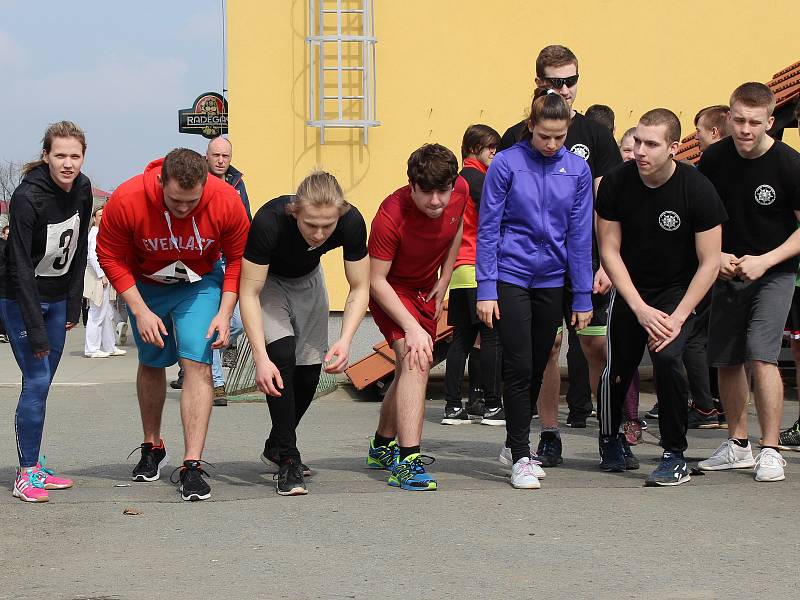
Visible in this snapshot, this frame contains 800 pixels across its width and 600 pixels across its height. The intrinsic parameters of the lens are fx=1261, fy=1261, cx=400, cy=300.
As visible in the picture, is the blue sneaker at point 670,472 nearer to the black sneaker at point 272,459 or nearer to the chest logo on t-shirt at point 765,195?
the chest logo on t-shirt at point 765,195

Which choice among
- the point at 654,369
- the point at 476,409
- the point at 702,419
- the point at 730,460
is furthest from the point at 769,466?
the point at 476,409

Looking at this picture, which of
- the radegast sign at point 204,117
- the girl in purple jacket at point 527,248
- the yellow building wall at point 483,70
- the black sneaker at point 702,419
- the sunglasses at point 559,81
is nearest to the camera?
the girl in purple jacket at point 527,248

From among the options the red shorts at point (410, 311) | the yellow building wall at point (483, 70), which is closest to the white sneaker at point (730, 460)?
the red shorts at point (410, 311)

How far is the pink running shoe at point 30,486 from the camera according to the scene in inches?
237

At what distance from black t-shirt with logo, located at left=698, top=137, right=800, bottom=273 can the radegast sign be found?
2010 cm

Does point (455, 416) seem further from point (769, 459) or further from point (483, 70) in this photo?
point (483, 70)

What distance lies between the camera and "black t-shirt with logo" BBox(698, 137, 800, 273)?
6.50m

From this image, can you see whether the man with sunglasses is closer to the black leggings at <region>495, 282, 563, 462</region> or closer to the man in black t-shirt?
the black leggings at <region>495, 282, 563, 462</region>

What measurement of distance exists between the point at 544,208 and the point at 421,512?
1.68m

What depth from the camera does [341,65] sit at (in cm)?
1259

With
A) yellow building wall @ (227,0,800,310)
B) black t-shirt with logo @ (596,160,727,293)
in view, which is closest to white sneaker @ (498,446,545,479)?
black t-shirt with logo @ (596,160,727,293)

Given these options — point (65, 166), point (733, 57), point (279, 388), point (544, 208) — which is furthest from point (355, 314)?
point (733, 57)

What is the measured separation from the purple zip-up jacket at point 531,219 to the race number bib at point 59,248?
6.70ft

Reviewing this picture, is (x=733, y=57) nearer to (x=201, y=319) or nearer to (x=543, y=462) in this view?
(x=543, y=462)
